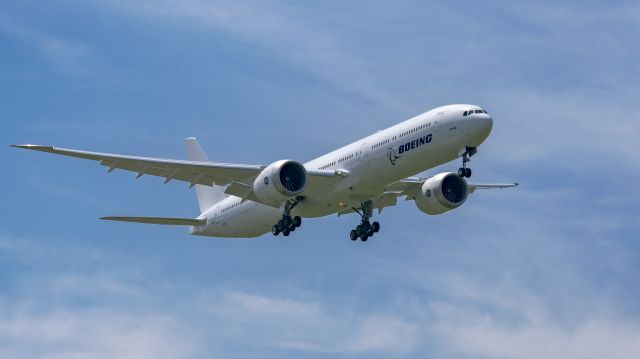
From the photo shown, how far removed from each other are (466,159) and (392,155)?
344 cm

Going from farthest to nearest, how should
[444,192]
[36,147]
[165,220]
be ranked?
[165,220]
[444,192]
[36,147]

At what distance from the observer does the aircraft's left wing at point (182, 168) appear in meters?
61.1

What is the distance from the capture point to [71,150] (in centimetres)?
5838

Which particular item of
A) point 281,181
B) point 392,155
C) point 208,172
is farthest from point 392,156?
point 208,172

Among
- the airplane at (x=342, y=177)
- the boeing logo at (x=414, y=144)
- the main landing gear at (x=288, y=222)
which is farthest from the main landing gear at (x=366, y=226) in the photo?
the boeing logo at (x=414, y=144)

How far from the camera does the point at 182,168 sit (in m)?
62.5

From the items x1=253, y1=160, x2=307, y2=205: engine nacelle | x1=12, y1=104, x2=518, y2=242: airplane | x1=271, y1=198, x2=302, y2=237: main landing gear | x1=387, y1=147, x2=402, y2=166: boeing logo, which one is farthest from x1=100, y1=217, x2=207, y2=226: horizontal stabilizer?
x1=387, y1=147, x2=402, y2=166: boeing logo

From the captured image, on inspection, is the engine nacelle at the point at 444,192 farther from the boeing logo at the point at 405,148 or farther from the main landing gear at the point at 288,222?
the main landing gear at the point at 288,222

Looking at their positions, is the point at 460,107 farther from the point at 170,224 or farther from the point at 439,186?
the point at 170,224

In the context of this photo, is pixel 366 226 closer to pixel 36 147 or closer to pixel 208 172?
pixel 208 172

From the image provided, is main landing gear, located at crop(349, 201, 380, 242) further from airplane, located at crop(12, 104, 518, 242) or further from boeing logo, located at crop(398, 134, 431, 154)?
boeing logo, located at crop(398, 134, 431, 154)

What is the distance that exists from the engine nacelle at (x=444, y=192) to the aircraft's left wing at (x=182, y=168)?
904 centimetres

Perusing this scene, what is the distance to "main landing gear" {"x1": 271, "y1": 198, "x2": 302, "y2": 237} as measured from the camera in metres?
63.3

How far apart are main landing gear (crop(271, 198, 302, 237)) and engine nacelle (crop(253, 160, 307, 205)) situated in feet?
7.25
